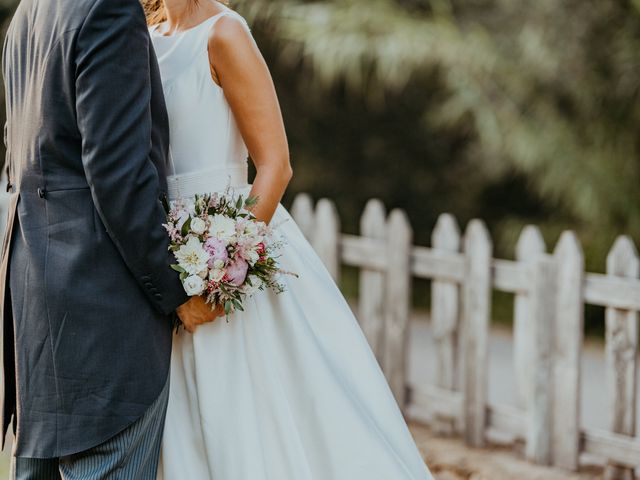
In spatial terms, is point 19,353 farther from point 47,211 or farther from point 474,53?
point 474,53

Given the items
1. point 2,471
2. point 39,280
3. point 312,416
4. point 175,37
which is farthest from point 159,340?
point 2,471

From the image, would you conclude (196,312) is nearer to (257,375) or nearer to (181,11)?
(257,375)

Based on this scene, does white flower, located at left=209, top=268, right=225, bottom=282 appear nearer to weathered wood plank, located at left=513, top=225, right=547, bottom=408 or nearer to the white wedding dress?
the white wedding dress

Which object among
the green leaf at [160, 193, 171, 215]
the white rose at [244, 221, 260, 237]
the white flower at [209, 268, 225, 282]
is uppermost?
A: the green leaf at [160, 193, 171, 215]

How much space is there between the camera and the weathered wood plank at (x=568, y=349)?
430 centimetres

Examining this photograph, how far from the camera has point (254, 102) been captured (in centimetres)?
228

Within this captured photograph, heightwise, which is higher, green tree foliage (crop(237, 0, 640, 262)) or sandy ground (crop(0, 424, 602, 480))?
green tree foliage (crop(237, 0, 640, 262))

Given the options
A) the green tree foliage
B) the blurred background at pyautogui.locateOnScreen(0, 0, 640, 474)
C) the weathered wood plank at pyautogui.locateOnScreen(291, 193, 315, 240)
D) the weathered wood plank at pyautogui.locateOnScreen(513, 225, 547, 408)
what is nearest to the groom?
the weathered wood plank at pyautogui.locateOnScreen(513, 225, 547, 408)

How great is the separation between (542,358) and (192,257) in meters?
2.74

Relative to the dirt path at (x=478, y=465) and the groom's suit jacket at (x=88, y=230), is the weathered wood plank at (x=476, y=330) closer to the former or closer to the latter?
the dirt path at (x=478, y=465)

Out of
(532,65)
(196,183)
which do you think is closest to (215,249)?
(196,183)

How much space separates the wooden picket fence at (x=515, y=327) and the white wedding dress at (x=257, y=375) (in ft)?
6.89

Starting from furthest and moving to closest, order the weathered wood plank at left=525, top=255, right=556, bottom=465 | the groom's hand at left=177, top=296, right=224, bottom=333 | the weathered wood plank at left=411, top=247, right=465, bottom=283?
the weathered wood plank at left=411, top=247, right=465, bottom=283, the weathered wood plank at left=525, top=255, right=556, bottom=465, the groom's hand at left=177, top=296, right=224, bottom=333

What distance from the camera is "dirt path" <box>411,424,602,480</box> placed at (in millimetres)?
4277
